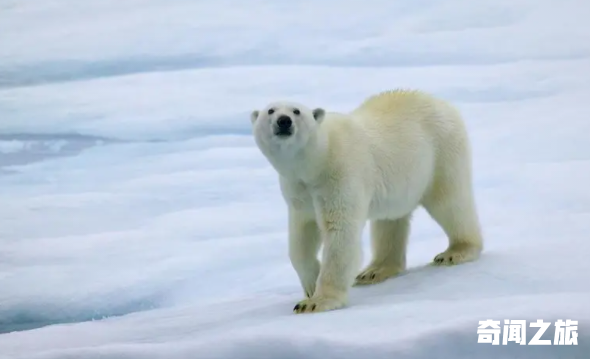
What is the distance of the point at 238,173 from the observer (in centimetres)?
573

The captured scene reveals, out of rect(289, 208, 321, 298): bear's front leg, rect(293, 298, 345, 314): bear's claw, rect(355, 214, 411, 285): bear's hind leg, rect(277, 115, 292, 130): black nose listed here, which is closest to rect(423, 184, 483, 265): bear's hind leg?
rect(355, 214, 411, 285): bear's hind leg

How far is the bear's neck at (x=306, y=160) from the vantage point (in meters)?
3.16

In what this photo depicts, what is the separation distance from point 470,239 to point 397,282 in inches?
16.2

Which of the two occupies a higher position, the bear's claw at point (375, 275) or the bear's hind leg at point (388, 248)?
the bear's hind leg at point (388, 248)

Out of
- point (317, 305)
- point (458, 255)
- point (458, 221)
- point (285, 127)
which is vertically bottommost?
point (317, 305)

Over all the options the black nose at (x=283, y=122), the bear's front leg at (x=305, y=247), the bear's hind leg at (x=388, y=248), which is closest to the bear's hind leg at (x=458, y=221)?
the bear's hind leg at (x=388, y=248)

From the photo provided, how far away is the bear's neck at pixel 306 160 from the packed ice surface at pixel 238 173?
47cm

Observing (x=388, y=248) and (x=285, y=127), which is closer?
(x=285, y=127)

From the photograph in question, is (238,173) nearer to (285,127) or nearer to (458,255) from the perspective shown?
(458,255)

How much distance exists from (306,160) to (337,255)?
0.33 m

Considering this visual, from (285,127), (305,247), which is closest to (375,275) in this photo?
(305,247)

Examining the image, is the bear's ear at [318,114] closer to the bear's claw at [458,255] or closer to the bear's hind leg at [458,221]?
A: the bear's hind leg at [458,221]

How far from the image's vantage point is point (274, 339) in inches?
104

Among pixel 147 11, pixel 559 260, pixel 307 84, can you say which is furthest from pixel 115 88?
pixel 559 260
